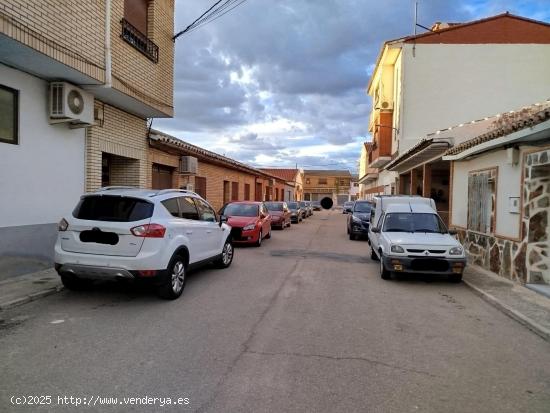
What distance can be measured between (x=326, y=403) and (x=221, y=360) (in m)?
1.27

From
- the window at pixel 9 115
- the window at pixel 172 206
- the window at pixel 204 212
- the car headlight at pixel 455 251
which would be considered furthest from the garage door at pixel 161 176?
the car headlight at pixel 455 251

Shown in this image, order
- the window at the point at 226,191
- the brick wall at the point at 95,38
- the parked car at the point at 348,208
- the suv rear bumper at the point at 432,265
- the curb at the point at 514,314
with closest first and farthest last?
the curb at the point at 514,314
the brick wall at the point at 95,38
the suv rear bumper at the point at 432,265
the parked car at the point at 348,208
the window at the point at 226,191

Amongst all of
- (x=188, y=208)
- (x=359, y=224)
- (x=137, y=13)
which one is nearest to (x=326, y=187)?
(x=359, y=224)

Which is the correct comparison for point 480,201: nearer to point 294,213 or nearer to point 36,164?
point 36,164

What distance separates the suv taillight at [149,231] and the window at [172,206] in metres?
0.62

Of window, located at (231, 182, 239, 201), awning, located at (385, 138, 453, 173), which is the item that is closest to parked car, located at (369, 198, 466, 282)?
awning, located at (385, 138, 453, 173)

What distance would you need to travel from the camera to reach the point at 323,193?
8831 cm

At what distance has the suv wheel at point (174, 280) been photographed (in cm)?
645

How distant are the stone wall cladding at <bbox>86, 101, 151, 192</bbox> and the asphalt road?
3.98 metres

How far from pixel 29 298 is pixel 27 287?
0.69 meters

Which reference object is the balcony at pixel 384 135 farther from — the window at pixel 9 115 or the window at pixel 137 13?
the window at pixel 9 115

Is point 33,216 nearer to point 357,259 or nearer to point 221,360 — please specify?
point 221,360

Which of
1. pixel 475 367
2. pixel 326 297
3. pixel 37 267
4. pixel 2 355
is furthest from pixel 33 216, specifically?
pixel 475 367

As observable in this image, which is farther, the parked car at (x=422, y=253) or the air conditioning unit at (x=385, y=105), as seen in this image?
the air conditioning unit at (x=385, y=105)
